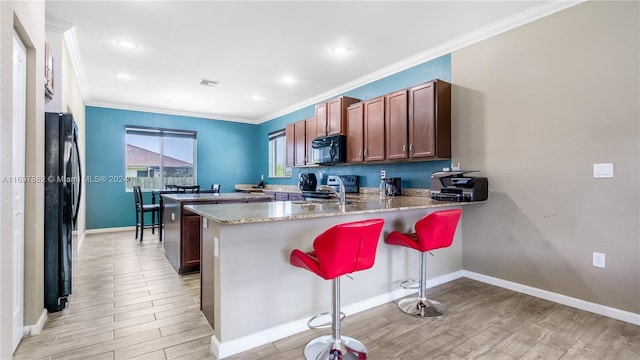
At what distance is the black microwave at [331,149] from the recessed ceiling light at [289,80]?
3.24 ft

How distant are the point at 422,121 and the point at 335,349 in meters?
2.53

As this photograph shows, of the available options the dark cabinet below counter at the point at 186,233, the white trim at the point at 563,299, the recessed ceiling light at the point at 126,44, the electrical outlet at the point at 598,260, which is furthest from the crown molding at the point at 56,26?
the electrical outlet at the point at 598,260

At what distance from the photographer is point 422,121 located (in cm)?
338

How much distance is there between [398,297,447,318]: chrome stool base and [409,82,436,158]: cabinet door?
5.03ft

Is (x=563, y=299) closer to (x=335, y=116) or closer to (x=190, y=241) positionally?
(x=335, y=116)

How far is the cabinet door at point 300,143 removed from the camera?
5414mm

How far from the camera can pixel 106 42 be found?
11.2ft

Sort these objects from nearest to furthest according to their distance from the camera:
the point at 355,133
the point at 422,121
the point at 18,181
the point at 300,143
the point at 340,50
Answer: the point at 18,181, the point at 422,121, the point at 340,50, the point at 355,133, the point at 300,143

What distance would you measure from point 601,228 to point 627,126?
816mm

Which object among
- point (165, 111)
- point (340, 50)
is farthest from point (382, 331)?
point (165, 111)

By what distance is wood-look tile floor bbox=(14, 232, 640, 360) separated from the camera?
189 cm

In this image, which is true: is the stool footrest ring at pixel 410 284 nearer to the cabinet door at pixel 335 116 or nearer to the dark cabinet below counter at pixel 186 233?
the dark cabinet below counter at pixel 186 233

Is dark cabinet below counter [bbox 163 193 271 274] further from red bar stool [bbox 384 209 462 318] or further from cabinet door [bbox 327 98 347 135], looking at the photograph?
red bar stool [bbox 384 209 462 318]

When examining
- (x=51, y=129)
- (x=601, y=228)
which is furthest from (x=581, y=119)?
(x=51, y=129)
